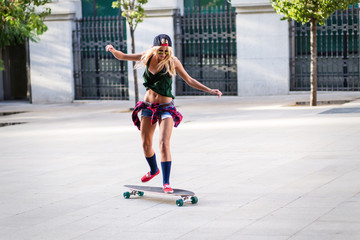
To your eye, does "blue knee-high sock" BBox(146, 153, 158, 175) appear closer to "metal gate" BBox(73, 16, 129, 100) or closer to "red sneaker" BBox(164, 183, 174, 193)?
"red sneaker" BBox(164, 183, 174, 193)

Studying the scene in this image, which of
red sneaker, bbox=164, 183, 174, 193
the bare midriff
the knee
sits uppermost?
the bare midriff

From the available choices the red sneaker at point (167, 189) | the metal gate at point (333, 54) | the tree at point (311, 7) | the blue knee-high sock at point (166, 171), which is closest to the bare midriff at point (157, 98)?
the blue knee-high sock at point (166, 171)

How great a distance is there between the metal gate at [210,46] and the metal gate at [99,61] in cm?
231

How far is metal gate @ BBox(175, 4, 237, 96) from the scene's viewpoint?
2531 centimetres

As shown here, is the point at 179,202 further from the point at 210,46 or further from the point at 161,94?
the point at 210,46

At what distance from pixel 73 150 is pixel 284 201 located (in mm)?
6047

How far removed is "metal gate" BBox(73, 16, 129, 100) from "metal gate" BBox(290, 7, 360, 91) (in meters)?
6.47

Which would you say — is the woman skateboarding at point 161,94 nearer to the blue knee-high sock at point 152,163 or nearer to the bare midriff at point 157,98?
the bare midriff at point 157,98

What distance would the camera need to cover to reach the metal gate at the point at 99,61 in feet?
87.4

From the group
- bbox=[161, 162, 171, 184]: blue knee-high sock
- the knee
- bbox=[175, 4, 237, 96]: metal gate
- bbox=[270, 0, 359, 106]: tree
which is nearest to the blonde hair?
the knee

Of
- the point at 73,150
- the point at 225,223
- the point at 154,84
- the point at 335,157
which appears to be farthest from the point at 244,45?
the point at 225,223

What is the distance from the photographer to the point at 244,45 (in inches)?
977

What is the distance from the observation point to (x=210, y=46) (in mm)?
25609

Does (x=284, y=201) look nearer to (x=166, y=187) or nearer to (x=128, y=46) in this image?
(x=166, y=187)
